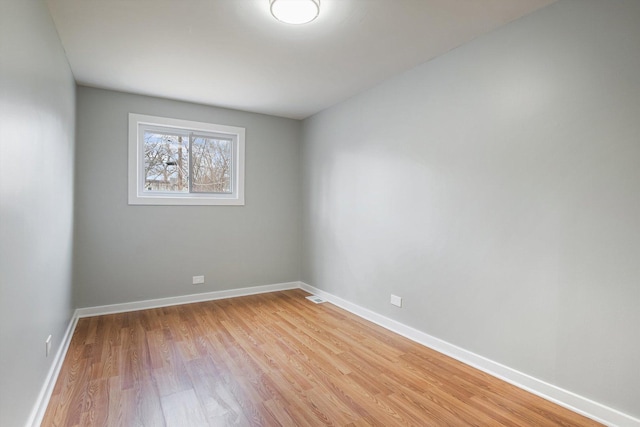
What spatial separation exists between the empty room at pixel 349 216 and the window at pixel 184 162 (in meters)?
0.03

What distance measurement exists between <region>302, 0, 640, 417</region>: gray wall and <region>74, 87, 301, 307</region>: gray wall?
1763 millimetres

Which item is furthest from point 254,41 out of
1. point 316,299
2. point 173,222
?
point 316,299

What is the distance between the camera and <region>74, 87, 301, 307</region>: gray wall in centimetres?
349

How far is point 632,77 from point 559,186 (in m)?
0.65

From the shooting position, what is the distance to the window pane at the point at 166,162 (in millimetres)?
3906

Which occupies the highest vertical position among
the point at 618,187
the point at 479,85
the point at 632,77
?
the point at 479,85

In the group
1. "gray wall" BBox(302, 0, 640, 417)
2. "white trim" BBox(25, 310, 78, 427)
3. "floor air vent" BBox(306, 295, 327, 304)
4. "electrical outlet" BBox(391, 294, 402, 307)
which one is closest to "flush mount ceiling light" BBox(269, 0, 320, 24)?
"gray wall" BBox(302, 0, 640, 417)

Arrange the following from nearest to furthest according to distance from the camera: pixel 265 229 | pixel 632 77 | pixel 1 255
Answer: pixel 1 255
pixel 632 77
pixel 265 229

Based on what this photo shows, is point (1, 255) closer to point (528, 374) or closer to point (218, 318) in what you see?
point (218, 318)

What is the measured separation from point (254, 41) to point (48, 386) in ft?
9.02

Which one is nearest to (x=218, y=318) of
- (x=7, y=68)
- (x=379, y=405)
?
(x=379, y=405)

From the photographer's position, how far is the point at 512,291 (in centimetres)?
223

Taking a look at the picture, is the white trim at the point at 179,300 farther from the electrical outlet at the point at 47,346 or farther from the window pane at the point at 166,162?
the electrical outlet at the point at 47,346

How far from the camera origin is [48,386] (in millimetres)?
2020
